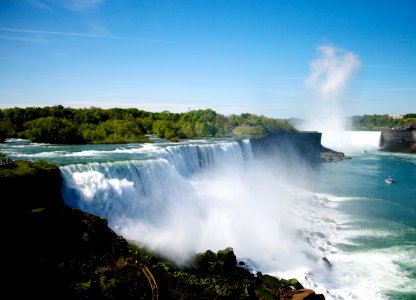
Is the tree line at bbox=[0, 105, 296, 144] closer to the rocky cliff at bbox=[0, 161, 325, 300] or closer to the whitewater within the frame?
the whitewater


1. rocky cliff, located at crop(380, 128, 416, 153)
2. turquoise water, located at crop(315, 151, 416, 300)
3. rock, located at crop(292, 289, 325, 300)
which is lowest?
turquoise water, located at crop(315, 151, 416, 300)

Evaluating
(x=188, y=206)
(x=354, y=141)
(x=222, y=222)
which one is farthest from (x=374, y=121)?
(x=188, y=206)

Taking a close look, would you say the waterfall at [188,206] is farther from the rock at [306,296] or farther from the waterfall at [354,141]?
the waterfall at [354,141]

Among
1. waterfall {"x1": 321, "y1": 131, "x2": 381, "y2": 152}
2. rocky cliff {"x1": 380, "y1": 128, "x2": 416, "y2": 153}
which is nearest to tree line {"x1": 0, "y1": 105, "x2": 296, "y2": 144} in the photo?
waterfall {"x1": 321, "y1": 131, "x2": 381, "y2": 152}

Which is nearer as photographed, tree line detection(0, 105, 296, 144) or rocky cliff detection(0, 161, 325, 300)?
rocky cliff detection(0, 161, 325, 300)

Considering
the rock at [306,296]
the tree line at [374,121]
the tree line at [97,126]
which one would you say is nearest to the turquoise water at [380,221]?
the rock at [306,296]

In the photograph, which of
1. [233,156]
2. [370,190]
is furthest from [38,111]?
[370,190]

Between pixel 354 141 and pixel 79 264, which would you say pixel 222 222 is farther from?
pixel 354 141
